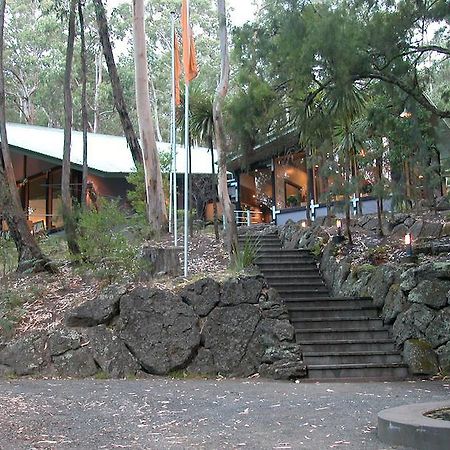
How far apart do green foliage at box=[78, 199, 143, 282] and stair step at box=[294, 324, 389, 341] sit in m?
3.08

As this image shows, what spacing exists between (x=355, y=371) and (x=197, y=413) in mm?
3532

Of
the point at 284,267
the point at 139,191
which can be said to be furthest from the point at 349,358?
the point at 139,191

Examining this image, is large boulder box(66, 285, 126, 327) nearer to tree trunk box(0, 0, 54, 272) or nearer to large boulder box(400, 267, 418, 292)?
tree trunk box(0, 0, 54, 272)

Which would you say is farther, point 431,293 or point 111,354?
point 431,293

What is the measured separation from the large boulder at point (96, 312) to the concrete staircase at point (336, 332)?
9.77ft

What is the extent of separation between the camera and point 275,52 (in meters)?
9.01

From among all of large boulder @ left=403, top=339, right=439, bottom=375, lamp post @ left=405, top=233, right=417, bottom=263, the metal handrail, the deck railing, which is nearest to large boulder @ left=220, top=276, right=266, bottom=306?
large boulder @ left=403, top=339, right=439, bottom=375

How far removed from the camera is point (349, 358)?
31.8 feet

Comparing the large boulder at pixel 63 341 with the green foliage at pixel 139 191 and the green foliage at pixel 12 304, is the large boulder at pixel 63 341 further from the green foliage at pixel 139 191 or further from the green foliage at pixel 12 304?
the green foliage at pixel 139 191

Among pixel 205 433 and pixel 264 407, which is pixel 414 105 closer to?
pixel 264 407

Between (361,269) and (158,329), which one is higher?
(361,269)

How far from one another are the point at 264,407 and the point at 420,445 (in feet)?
7.86

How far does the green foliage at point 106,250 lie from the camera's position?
1122 cm

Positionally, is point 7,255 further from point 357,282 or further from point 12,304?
point 357,282
